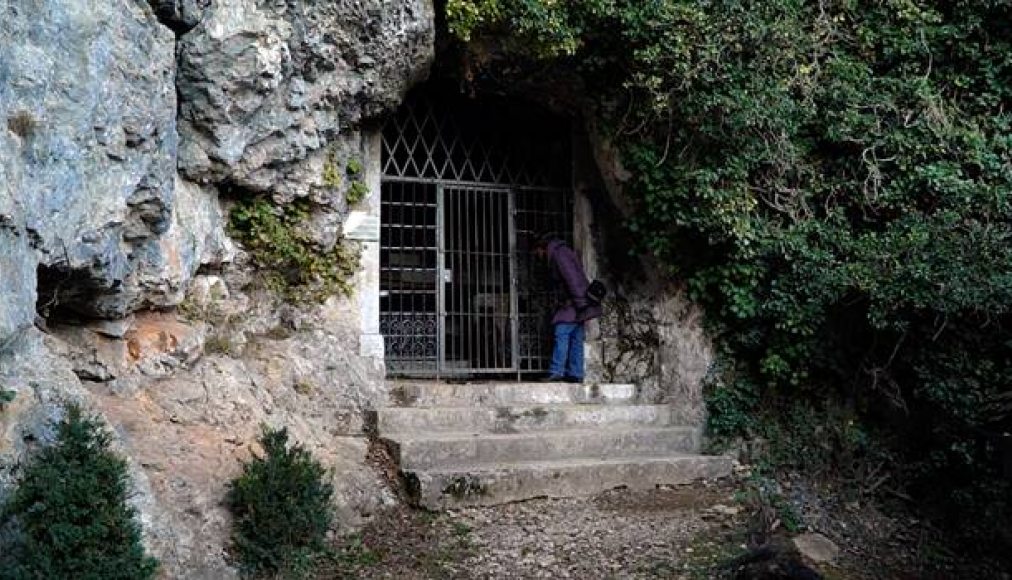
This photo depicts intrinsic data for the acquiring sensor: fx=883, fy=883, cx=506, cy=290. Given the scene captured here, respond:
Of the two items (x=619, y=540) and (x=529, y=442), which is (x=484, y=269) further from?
(x=619, y=540)

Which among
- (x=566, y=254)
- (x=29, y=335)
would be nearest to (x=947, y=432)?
(x=566, y=254)

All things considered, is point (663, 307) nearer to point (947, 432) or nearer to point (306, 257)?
point (947, 432)

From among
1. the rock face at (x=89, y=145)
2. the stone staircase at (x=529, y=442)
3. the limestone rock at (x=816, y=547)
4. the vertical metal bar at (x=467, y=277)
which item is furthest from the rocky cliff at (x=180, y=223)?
the limestone rock at (x=816, y=547)

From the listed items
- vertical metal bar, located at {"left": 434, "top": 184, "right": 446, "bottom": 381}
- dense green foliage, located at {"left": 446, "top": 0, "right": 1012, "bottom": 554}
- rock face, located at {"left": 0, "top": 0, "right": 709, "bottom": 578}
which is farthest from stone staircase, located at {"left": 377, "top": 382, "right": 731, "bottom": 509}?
vertical metal bar, located at {"left": 434, "top": 184, "right": 446, "bottom": 381}

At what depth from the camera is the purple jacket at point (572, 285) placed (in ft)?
27.9

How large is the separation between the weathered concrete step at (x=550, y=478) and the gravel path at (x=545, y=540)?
91 millimetres

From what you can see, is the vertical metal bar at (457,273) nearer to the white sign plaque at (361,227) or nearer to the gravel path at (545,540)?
the white sign plaque at (361,227)

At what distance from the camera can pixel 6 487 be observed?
3920 mm

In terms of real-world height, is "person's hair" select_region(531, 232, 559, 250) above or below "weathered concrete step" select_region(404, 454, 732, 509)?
above

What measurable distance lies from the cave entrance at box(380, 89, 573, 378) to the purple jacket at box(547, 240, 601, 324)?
A: 1.81 feet

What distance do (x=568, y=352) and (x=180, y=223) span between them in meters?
4.08

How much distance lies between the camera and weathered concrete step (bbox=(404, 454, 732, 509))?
5988 millimetres

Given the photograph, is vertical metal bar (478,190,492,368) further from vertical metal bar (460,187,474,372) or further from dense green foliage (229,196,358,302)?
dense green foliage (229,196,358,302)

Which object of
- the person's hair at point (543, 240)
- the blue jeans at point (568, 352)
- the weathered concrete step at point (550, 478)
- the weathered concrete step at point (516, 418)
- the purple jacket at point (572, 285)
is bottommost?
the weathered concrete step at point (550, 478)
